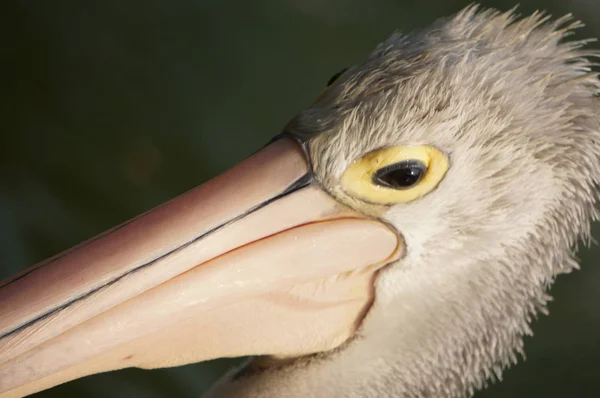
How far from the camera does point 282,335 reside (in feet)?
5.83

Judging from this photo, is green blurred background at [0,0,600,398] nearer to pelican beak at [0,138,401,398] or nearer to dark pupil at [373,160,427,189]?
pelican beak at [0,138,401,398]

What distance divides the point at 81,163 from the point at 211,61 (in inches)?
33.6

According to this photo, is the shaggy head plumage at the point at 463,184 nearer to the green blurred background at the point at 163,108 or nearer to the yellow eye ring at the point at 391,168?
the yellow eye ring at the point at 391,168

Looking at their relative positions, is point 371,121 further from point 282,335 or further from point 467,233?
point 282,335

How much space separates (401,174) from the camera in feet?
5.23

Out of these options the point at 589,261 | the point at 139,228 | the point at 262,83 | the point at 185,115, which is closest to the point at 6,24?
the point at 185,115

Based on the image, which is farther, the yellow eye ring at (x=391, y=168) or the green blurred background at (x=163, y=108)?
the green blurred background at (x=163, y=108)

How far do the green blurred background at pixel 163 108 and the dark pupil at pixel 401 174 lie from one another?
2028mm

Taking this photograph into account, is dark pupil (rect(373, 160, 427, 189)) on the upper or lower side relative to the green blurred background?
lower

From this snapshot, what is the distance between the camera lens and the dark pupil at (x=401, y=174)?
62.3 inches

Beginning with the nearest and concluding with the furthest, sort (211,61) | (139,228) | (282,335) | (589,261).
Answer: (139,228), (282,335), (589,261), (211,61)

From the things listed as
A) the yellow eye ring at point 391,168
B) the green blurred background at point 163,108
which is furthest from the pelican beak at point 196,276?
the green blurred background at point 163,108

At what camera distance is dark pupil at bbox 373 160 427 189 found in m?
1.58

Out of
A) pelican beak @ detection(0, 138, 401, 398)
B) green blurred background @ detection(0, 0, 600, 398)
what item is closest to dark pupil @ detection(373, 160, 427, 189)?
pelican beak @ detection(0, 138, 401, 398)
